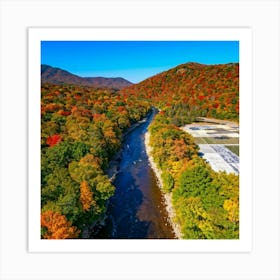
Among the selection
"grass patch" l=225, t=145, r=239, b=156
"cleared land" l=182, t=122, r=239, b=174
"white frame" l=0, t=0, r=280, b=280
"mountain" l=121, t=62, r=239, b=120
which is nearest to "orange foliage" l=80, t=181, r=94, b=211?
"white frame" l=0, t=0, r=280, b=280

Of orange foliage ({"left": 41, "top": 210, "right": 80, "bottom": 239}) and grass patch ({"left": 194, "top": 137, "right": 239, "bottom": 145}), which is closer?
orange foliage ({"left": 41, "top": 210, "right": 80, "bottom": 239})

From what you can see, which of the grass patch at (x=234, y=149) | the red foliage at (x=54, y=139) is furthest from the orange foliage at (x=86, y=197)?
the grass patch at (x=234, y=149)

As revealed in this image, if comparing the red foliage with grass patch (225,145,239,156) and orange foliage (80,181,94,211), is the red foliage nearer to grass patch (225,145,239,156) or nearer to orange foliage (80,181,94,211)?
orange foliage (80,181,94,211)

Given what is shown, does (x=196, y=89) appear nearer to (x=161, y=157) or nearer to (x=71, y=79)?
(x=161, y=157)
